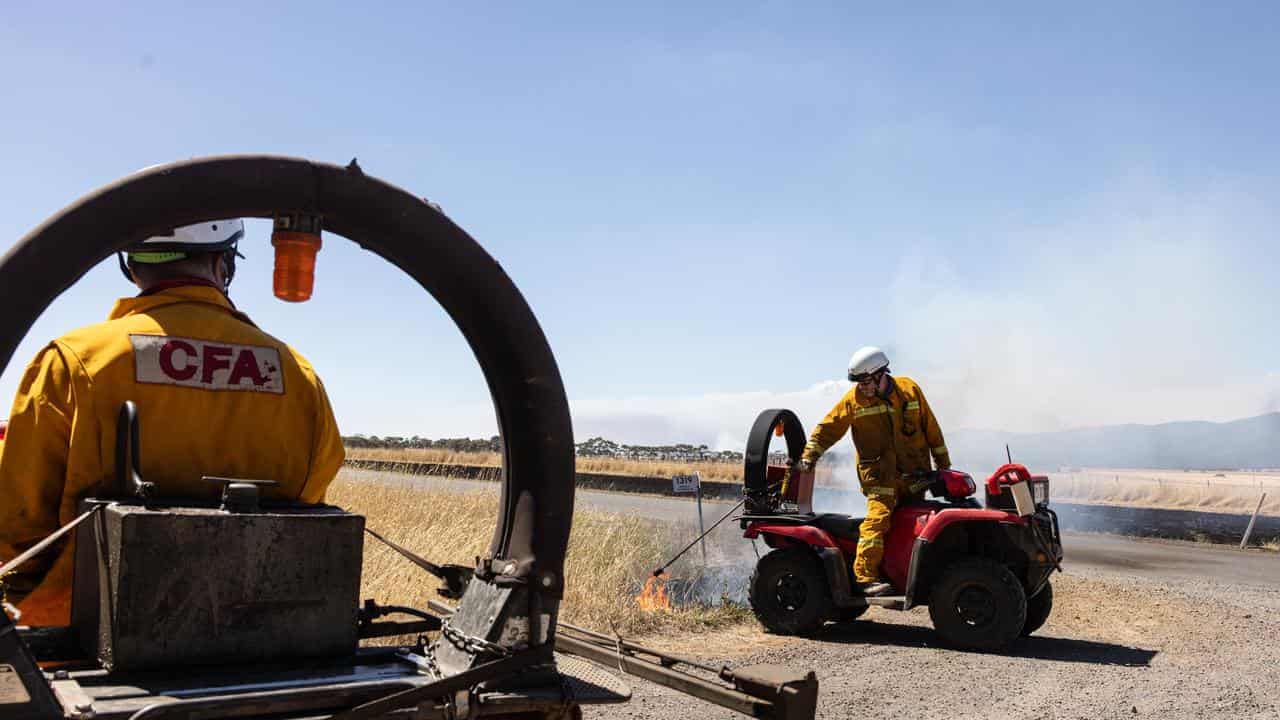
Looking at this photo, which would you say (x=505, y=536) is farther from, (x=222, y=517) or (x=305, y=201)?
(x=305, y=201)

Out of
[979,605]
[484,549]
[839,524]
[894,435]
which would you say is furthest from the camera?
[484,549]

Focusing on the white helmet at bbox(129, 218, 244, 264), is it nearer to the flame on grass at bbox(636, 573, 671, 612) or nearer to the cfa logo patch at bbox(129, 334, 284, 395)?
the cfa logo patch at bbox(129, 334, 284, 395)

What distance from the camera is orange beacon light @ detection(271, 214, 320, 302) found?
2488 mm

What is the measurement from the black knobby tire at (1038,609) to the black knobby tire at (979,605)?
550mm

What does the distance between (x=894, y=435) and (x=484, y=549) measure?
403cm

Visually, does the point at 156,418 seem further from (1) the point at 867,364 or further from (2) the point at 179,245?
(1) the point at 867,364

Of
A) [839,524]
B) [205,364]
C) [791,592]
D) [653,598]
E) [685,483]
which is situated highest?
[205,364]

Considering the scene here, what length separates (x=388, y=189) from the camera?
249 centimetres

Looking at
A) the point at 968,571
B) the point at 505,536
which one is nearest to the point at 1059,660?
the point at 968,571

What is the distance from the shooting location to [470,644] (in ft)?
8.50

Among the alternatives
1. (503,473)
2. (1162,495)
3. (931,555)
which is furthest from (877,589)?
(1162,495)

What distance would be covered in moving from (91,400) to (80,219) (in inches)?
25.2

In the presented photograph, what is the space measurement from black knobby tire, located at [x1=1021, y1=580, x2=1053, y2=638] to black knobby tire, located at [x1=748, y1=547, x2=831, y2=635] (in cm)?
170

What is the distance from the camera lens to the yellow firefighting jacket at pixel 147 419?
2635 millimetres
